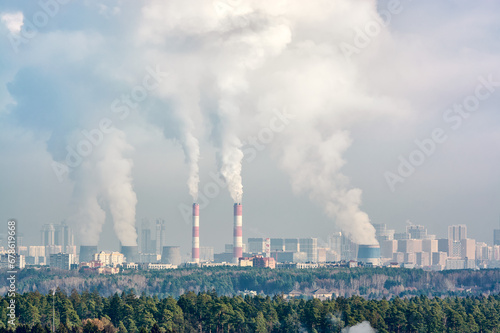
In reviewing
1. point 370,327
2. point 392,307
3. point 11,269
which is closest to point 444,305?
point 392,307

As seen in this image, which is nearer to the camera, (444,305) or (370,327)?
(370,327)

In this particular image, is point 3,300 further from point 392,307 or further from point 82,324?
point 392,307

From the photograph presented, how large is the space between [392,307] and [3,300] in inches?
2040

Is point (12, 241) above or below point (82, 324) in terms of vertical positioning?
above

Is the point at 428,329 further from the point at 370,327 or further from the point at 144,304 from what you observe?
the point at 144,304

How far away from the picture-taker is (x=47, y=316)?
12000 centimetres

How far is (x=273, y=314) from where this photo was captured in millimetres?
122062

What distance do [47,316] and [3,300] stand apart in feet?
22.7

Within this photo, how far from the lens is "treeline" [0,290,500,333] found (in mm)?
115000

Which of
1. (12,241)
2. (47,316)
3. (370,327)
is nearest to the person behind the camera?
(12,241)

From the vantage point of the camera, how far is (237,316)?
118 metres

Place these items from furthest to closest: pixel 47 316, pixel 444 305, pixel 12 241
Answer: pixel 444 305 → pixel 47 316 → pixel 12 241

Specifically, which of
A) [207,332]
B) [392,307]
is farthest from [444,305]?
[207,332]

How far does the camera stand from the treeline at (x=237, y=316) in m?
115
